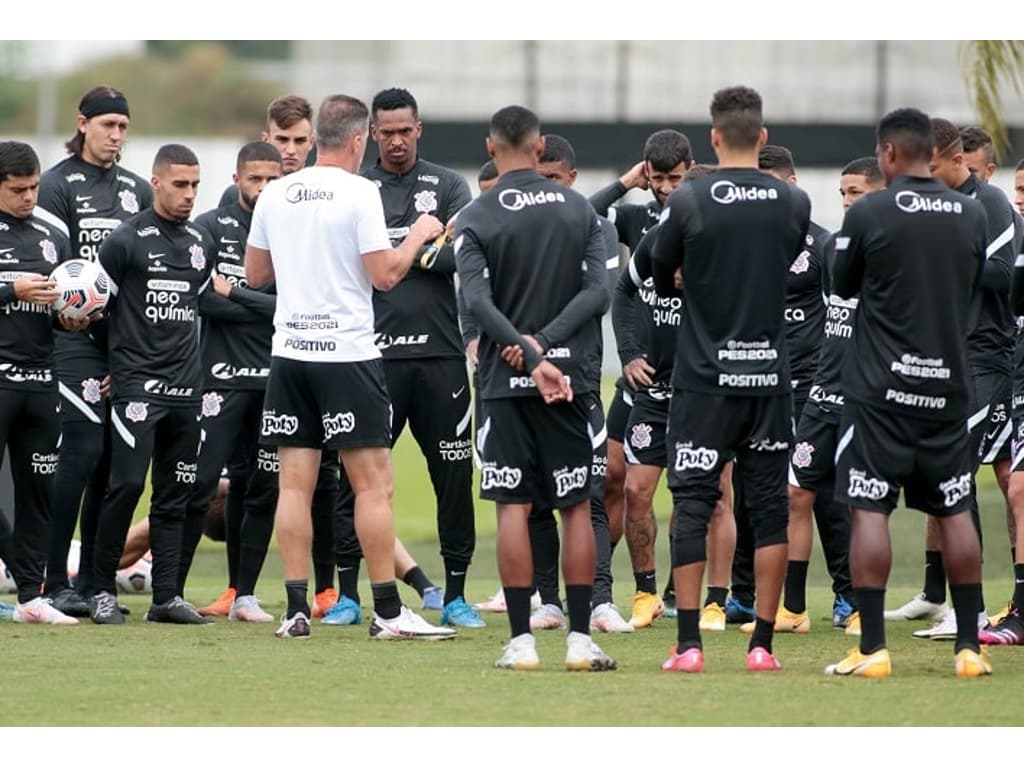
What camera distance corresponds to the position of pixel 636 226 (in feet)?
36.2

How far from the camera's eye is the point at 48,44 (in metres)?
74.4

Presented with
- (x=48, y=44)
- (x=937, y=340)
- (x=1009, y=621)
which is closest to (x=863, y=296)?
(x=937, y=340)

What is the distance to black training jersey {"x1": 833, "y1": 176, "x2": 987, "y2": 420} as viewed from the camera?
800cm

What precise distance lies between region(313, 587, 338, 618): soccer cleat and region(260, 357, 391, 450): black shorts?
201 centimetres

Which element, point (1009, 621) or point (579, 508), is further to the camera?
point (1009, 621)

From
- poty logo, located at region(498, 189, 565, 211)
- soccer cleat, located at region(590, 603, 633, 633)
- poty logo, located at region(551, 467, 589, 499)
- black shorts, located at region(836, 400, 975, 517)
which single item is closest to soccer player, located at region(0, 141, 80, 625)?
soccer cleat, located at region(590, 603, 633, 633)

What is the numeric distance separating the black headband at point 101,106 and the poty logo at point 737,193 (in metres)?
4.08

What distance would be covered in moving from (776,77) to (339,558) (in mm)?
29641

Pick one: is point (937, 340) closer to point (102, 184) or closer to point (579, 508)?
point (579, 508)

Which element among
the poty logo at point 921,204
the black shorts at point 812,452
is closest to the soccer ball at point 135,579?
the black shorts at point 812,452

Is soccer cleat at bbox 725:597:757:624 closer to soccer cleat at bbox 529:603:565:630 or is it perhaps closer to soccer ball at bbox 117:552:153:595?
soccer cleat at bbox 529:603:565:630

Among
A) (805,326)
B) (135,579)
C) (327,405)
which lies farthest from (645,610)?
(135,579)

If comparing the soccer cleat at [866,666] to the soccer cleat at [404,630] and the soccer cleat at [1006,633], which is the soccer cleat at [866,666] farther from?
the soccer cleat at [404,630]

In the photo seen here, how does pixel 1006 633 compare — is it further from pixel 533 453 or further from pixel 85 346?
pixel 85 346
